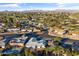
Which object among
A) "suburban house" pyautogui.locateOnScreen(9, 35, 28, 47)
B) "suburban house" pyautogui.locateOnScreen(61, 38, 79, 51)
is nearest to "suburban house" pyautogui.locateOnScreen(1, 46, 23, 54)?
"suburban house" pyautogui.locateOnScreen(9, 35, 28, 47)

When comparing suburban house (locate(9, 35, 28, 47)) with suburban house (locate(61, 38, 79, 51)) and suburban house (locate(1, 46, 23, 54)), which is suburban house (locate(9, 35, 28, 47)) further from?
suburban house (locate(61, 38, 79, 51))

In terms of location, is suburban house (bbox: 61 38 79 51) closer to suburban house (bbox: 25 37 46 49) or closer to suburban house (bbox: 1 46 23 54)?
suburban house (bbox: 25 37 46 49)

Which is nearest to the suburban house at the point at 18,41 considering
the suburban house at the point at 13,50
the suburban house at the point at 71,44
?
the suburban house at the point at 13,50

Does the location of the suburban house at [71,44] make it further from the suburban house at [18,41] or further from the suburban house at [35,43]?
the suburban house at [18,41]

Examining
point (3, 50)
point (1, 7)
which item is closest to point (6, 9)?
point (1, 7)

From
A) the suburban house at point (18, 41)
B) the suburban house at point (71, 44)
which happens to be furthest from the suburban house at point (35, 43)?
the suburban house at point (71, 44)

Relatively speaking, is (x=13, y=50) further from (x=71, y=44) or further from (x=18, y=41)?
(x=71, y=44)

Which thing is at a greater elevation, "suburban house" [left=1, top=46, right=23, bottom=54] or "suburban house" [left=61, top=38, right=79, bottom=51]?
"suburban house" [left=61, top=38, right=79, bottom=51]

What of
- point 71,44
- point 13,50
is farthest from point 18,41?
point 71,44

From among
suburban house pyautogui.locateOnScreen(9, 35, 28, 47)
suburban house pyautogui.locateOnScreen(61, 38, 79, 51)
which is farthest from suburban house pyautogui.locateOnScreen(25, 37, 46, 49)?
suburban house pyautogui.locateOnScreen(61, 38, 79, 51)

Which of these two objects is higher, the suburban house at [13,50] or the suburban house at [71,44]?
the suburban house at [71,44]

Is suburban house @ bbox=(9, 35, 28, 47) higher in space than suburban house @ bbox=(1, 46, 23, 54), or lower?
higher

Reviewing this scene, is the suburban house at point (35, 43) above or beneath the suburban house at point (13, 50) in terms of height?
above
